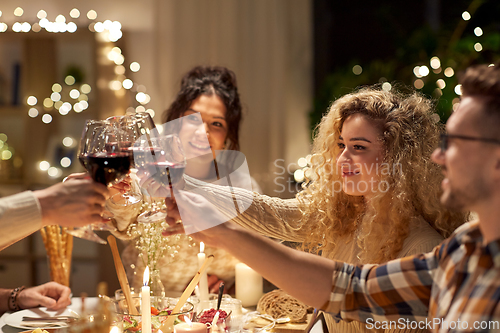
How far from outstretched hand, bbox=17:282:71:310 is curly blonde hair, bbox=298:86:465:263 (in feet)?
2.67

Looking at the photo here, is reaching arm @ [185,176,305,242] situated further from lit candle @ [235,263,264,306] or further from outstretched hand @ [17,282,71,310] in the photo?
outstretched hand @ [17,282,71,310]

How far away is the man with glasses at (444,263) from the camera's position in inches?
31.6

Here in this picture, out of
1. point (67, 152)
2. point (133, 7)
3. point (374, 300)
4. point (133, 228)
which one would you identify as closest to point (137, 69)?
point (133, 7)

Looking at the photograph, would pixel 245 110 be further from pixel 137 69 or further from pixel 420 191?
pixel 420 191

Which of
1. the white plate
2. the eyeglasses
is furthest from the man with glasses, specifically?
the white plate

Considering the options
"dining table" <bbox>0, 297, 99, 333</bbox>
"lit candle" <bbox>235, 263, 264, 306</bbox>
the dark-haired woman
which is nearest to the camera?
"dining table" <bbox>0, 297, 99, 333</bbox>

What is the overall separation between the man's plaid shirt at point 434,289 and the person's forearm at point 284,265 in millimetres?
32

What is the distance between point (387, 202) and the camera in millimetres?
1379

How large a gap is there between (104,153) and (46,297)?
0.73 metres

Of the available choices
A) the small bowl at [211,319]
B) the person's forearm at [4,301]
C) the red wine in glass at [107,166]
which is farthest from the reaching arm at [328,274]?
the person's forearm at [4,301]

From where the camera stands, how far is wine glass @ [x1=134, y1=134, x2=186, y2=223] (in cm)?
95

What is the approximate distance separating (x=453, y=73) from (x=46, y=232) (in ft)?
8.28

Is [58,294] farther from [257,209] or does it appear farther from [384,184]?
[384,184]

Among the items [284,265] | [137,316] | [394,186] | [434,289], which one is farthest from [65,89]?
[434,289]
